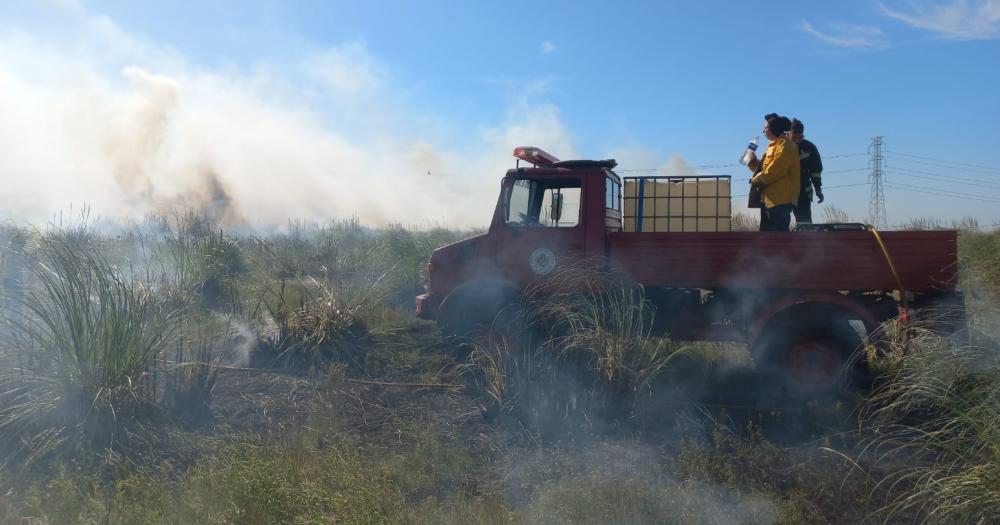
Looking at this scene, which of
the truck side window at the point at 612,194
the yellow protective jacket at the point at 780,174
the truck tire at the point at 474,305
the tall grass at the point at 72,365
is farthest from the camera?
the truck tire at the point at 474,305

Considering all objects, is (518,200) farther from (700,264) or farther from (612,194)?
(700,264)

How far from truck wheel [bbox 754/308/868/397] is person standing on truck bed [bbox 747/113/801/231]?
4.42 ft

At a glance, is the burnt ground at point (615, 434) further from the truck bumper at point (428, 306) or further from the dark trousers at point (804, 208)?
the dark trousers at point (804, 208)

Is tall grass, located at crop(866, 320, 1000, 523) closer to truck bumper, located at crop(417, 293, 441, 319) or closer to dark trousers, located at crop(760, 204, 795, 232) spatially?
dark trousers, located at crop(760, 204, 795, 232)

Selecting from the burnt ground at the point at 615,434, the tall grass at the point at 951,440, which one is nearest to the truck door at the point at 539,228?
the burnt ground at the point at 615,434

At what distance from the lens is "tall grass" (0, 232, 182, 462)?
5.20 m

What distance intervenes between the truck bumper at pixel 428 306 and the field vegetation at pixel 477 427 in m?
0.64

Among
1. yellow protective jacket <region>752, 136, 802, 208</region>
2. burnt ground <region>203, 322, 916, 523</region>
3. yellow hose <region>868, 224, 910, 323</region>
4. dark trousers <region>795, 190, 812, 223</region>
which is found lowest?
burnt ground <region>203, 322, 916, 523</region>

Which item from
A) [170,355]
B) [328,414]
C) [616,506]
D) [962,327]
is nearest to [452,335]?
[328,414]

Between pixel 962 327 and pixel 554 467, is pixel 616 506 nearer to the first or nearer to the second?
pixel 554 467

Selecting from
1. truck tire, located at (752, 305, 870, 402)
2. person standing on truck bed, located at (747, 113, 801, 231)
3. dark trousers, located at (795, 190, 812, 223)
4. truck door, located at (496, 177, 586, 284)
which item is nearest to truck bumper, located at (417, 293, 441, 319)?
truck door, located at (496, 177, 586, 284)

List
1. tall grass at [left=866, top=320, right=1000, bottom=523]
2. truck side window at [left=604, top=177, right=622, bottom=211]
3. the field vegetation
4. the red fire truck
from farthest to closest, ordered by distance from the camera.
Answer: truck side window at [left=604, top=177, right=622, bottom=211], the red fire truck, the field vegetation, tall grass at [left=866, top=320, right=1000, bottom=523]

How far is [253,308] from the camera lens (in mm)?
9531

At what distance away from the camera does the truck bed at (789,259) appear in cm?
640
